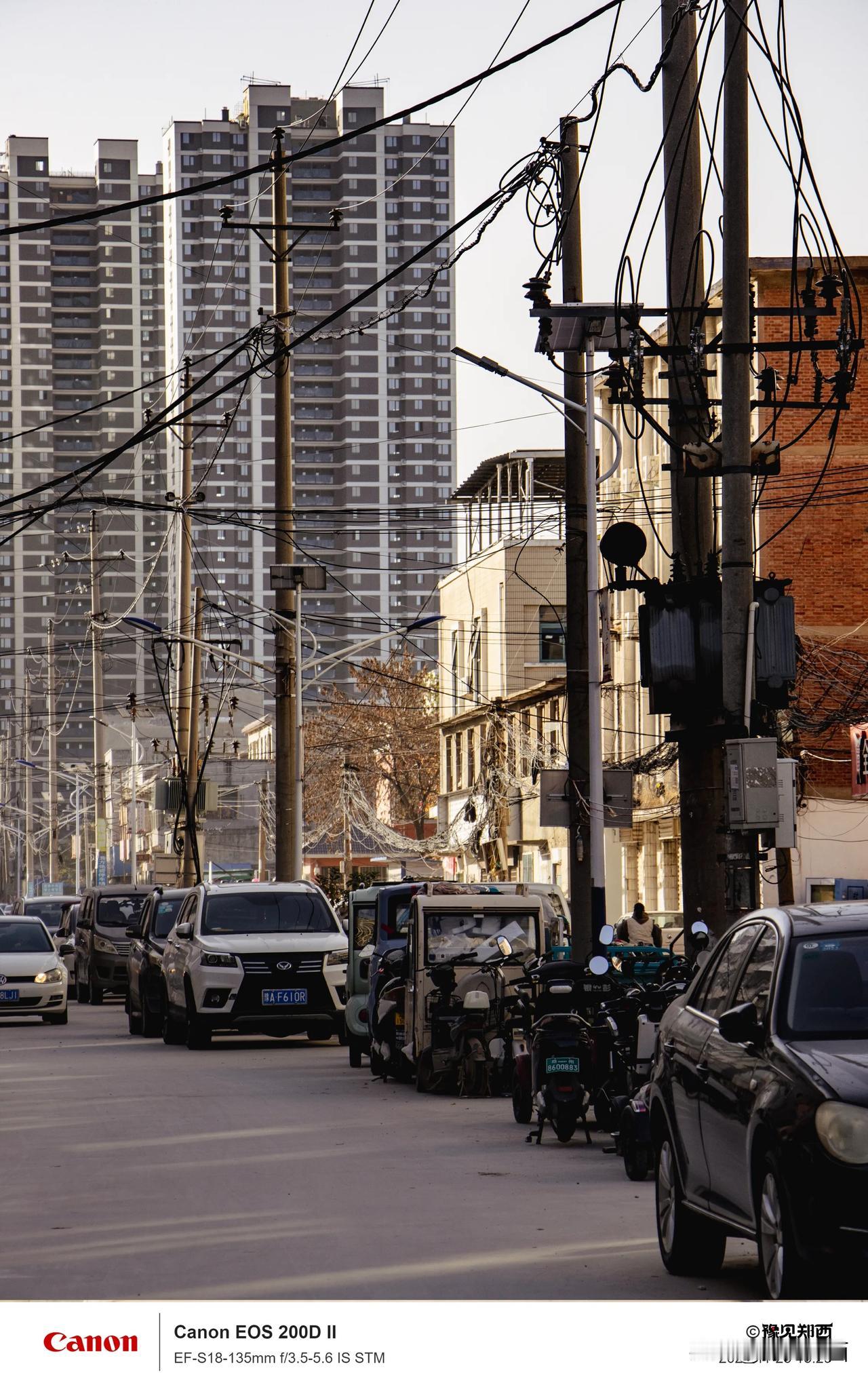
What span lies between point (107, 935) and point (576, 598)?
55.9 ft

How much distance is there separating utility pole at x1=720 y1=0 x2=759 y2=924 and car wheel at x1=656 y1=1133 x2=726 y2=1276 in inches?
215

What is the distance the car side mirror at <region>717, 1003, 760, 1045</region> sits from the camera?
322 inches

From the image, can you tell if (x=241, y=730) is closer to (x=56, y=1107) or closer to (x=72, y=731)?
(x=72, y=731)

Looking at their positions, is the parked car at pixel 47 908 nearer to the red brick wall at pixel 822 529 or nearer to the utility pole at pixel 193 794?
the utility pole at pixel 193 794

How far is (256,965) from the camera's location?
984 inches

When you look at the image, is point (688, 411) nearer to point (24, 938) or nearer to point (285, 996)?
point (285, 996)

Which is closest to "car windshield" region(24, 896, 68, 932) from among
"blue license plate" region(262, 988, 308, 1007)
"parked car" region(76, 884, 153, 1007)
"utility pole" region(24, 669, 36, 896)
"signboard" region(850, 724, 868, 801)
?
"parked car" region(76, 884, 153, 1007)

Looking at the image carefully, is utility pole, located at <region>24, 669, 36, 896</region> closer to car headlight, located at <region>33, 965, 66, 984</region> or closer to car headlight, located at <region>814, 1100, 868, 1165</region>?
car headlight, located at <region>33, 965, 66, 984</region>

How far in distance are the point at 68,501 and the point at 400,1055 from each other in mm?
13428

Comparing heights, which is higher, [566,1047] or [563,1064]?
[566,1047]

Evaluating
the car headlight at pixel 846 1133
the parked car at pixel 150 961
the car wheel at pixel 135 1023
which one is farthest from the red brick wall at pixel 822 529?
the car headlight at pixel 846 1133

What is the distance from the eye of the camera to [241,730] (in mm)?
134625

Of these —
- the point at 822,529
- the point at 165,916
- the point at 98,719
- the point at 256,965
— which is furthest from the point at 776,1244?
the point at 98,719
